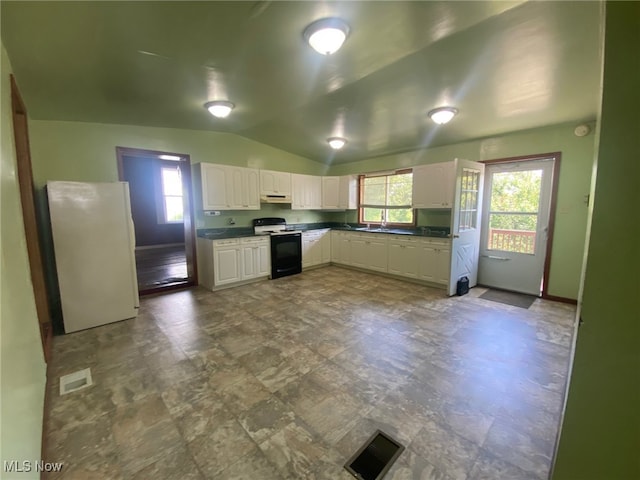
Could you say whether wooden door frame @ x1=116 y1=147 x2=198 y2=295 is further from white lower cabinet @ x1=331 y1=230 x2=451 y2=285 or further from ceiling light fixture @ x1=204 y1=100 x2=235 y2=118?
white lower cabinet @ x1=331 y1=230 x2=451 y2=285

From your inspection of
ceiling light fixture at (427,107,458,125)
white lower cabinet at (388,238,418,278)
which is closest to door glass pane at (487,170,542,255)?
white lower cabinet at (388,238,418,278)

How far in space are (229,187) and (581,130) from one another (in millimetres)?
5262

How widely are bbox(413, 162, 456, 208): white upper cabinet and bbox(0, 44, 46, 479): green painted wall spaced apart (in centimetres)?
474

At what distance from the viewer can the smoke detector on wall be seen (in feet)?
11.4

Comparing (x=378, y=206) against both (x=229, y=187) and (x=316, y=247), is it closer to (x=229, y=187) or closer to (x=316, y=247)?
(x=316, y=247)

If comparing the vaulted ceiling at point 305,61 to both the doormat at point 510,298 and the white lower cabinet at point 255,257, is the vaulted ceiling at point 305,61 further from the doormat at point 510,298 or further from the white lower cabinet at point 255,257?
the doormat at point 510,298

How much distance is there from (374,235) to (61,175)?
4.91m

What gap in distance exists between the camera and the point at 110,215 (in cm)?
313

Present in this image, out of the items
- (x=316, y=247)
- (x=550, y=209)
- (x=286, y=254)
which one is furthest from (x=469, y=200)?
(x=286, y=254)

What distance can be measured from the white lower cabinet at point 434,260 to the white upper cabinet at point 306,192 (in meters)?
2.60

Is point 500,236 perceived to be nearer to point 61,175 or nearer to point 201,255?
point 201,255

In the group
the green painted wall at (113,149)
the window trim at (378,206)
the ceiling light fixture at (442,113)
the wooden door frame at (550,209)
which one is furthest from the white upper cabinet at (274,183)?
the wooden door frame at (550,209)

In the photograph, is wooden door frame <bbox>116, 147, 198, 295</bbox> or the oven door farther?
the oven door

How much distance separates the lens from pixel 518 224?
4.21 meters
